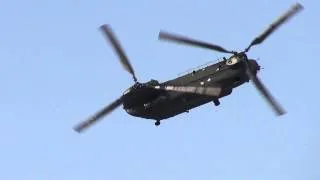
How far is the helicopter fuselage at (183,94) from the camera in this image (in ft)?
412

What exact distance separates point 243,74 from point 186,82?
743 cm

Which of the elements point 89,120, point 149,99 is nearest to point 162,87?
point 149,99

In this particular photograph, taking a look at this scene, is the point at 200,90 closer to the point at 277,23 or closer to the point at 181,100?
the point at 181,100

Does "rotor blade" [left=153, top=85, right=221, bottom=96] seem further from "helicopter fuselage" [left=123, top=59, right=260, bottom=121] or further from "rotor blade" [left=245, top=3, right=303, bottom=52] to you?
"rotor blade" [left=245, top=3, right=303, bottom=52]

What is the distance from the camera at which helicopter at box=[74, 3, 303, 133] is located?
12494cm

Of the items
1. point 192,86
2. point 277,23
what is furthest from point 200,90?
point 277,23

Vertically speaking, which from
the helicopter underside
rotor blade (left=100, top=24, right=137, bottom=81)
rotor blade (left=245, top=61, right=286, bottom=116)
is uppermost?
rotor blade (left=100, top=24, right=137, bottom=81)

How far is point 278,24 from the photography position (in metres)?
126

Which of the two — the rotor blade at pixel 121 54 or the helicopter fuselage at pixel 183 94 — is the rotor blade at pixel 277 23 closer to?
the helicopter fuselage at pixel 183 94

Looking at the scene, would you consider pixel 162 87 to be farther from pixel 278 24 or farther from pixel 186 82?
pixel 278 24

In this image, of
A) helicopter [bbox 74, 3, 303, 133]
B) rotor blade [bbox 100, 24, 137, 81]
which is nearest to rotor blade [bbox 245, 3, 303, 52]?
helicopter [bbox 74, 3, 303, 133]

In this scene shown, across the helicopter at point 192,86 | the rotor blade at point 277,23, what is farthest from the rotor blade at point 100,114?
the rotor blade at point 277,23

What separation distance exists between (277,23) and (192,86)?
13.1 metres

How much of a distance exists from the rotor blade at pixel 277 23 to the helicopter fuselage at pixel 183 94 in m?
2.70
